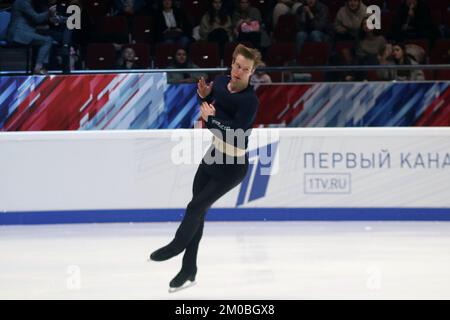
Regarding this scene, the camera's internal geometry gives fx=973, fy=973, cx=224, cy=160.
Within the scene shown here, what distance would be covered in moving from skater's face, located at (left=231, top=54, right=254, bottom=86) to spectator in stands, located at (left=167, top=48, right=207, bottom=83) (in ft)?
13.6

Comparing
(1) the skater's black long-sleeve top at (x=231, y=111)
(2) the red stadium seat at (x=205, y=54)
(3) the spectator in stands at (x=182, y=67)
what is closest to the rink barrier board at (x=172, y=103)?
(3) the spectator in stands at (x=182, y=67)

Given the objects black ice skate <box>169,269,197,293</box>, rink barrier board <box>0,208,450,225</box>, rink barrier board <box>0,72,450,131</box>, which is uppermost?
rink barrier board <box>0,72,450,131</box>

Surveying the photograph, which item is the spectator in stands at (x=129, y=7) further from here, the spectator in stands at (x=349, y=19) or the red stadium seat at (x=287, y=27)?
the spectator in stands at (x=349, y=19)

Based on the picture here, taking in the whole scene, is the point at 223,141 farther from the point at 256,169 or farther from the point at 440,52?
the point at 440,52

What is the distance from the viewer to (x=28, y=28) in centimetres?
1190

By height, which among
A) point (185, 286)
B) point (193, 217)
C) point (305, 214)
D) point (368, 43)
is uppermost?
point (368, 43)

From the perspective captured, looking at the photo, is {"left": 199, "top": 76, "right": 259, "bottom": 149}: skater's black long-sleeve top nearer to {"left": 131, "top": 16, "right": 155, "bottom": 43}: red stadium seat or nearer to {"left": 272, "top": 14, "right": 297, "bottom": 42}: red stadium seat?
{"left": 272, "top": 14, "right": 297, "bottom": 42}: red stadium seat

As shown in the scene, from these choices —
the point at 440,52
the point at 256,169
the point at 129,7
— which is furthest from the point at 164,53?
the point at 440,52

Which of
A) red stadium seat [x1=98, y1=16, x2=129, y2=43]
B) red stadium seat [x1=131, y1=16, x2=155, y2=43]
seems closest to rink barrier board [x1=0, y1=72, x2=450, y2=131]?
red stadium seat [x1=98, y1=16, x2=129, y2=43]

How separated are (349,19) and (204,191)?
6558 mm

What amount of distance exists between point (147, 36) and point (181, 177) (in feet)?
9.19

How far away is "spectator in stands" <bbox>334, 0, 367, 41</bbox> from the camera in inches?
510

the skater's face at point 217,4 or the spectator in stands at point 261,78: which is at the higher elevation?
the skater's face at point 217,4

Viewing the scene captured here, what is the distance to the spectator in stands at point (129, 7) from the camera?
44.7ft
